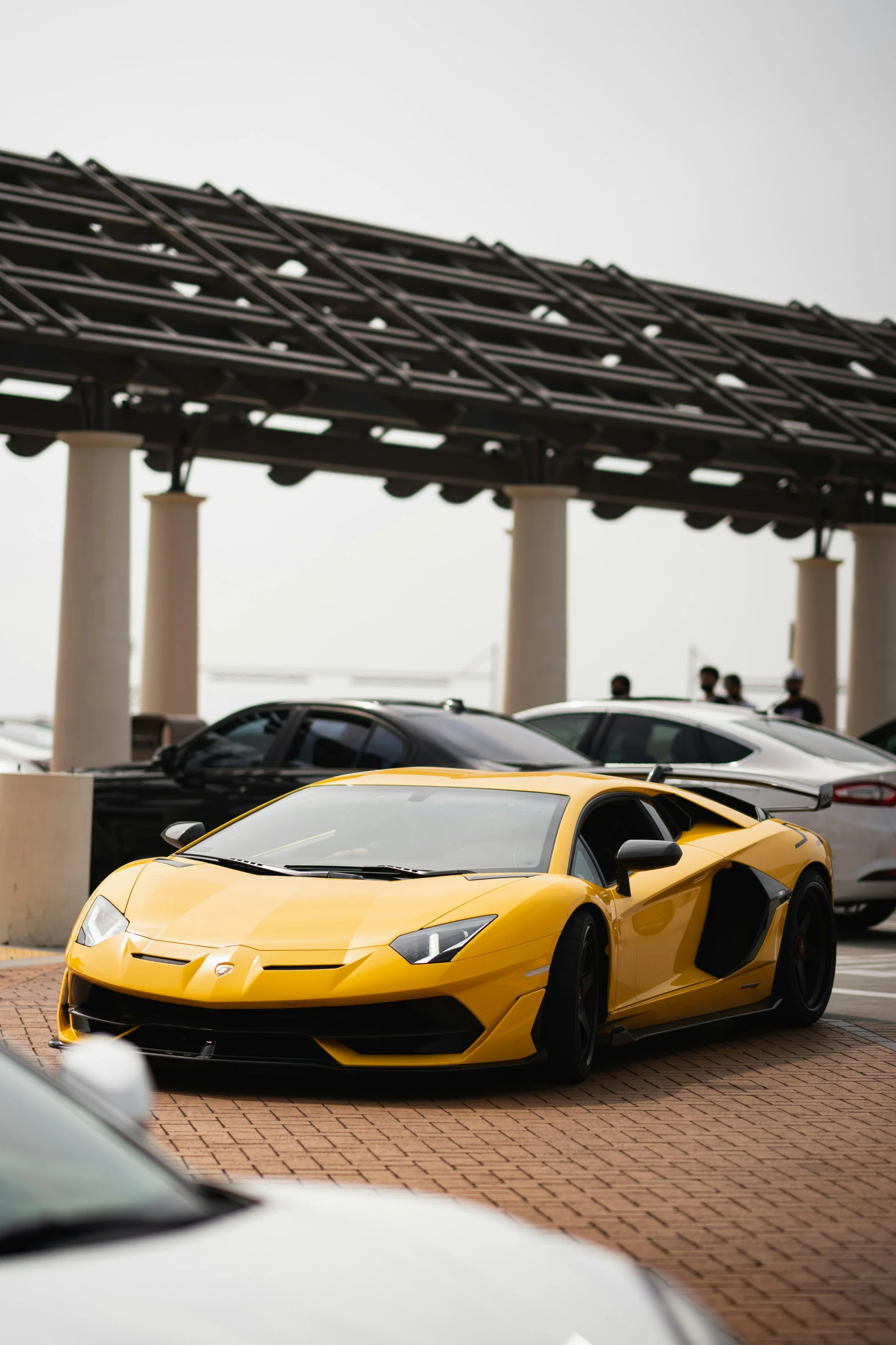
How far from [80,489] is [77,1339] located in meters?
17.9

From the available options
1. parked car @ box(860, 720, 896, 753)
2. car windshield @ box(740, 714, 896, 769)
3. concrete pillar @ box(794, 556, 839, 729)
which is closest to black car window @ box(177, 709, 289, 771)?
car windshield @ box(740, 714, 896, 769)

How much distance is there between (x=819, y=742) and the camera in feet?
44.5

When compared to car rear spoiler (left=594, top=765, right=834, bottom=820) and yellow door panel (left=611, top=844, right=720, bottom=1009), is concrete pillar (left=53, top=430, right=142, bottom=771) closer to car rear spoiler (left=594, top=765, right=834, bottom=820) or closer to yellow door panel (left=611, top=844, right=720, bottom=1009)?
car rear spoiler (left=594, top=765, right=834, bottom=820)

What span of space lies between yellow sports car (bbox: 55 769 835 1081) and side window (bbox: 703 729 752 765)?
405 centimetres

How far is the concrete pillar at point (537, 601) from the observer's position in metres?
22.7

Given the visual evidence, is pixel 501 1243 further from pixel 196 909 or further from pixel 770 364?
pixel 770 364

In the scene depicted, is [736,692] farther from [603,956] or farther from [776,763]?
[603,956]

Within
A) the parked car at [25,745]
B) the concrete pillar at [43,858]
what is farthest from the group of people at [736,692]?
the concrete pillar at [43,858]

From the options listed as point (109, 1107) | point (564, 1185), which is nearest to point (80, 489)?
point (564, 1185)

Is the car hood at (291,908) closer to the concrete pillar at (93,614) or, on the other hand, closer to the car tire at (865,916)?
the car tire at (865,916)

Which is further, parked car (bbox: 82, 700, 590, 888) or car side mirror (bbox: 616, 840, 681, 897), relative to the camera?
parked car (bbox: 82, 700, 590, 888)

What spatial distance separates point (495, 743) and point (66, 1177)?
30.2 ft

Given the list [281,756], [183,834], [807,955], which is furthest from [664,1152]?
[281,756]

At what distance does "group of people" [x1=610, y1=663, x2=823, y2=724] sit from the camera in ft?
61.1
